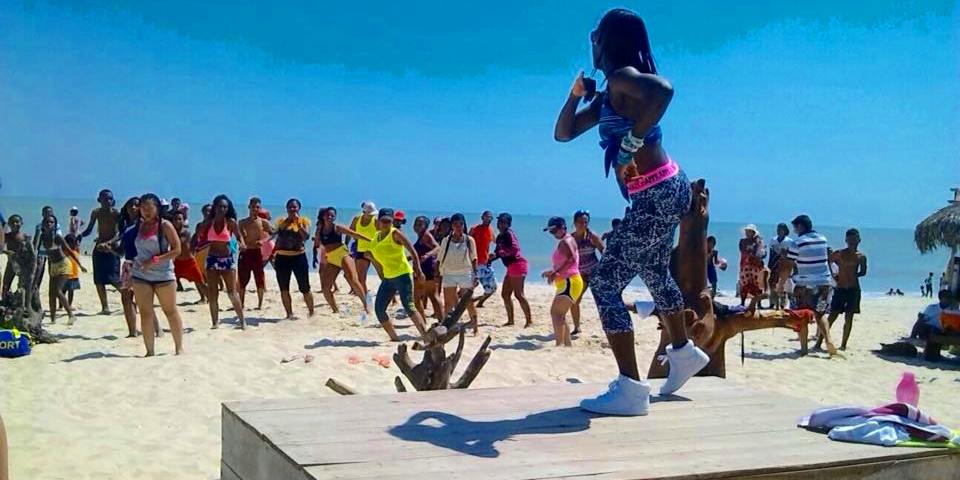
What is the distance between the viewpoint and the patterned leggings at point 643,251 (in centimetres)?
404

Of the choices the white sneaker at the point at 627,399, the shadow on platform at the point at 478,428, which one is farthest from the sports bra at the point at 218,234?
the white sneaker at the point at 627,399

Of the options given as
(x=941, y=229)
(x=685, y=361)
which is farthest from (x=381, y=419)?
(x=941, y=229)

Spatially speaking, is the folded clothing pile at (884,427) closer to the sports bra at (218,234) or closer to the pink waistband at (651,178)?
the pink waistband at (651,178)

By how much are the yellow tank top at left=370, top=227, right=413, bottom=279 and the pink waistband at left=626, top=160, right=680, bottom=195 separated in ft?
22.0

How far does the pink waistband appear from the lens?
402 centimetres

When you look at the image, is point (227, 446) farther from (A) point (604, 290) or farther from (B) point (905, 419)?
(B) point (905, 419)

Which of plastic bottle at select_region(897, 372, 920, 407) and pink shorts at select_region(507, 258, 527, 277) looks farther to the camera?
pink shorts at select_region(507, 258, 527, 277)

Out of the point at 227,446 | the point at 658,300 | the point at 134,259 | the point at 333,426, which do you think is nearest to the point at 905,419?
the point at 658,300

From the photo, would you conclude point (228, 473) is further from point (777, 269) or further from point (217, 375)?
point (777, 269)

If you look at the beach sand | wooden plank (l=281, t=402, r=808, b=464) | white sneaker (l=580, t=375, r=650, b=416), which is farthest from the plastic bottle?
the beach sand

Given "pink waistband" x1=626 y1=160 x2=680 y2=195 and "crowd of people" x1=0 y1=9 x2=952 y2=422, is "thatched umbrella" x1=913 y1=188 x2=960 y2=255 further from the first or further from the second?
"pink waistband" x1=626 y1=160 x2=680 y2=195

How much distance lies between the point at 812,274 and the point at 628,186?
27.8ft

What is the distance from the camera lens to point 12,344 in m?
9.16

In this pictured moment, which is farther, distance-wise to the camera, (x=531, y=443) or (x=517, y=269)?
(x=517, y=269)
